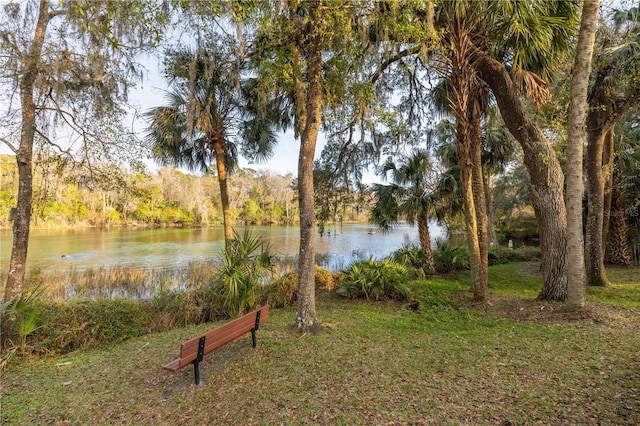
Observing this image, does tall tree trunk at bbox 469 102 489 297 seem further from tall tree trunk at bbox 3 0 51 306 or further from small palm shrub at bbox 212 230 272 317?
tall tree trunk at bbox 3 0 51 306

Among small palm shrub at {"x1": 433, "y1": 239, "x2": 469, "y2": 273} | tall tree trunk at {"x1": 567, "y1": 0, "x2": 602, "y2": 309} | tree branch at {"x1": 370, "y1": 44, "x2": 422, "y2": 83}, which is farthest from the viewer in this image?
small palm shrub at {"x1": 433, "y1": 239, "x2": 469, "y2": 273}

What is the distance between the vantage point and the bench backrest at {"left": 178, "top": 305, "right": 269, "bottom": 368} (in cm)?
266

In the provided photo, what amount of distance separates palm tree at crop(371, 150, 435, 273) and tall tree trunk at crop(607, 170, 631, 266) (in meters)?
5.80

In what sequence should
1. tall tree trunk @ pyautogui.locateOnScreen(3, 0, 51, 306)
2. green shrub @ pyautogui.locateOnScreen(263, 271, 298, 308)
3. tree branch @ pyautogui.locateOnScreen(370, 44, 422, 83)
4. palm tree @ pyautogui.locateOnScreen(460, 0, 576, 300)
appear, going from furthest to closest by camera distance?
green shrub @ pyautogui.locateOnScreen(263, 271, 298, 308) → tree branch @ pyautogui.locateOnScreen(370, 44, 422, 83) → palm tree @ pyautogui.locateOnScreen(460, 0, 576, 300) → tall tree trunk @ pyautogui.locateOnScreen(3, 0, 51, 306)

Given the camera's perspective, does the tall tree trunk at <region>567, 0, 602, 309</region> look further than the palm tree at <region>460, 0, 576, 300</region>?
No

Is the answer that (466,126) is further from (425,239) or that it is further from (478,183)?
(425,239)

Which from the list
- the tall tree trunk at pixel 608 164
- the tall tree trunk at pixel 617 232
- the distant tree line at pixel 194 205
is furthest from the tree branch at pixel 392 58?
the distant tree line at pixel 194 205

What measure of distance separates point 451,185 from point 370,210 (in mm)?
2785

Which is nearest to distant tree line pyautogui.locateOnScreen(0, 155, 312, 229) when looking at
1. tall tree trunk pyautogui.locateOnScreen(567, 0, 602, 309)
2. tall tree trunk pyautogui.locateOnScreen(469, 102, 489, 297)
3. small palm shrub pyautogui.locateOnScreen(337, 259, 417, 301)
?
small palm shrub pyautogui.locateOnScreen(337, 259, 417, 301)

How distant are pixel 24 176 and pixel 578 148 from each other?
8.82 metres

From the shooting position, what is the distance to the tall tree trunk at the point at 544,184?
17.6ft

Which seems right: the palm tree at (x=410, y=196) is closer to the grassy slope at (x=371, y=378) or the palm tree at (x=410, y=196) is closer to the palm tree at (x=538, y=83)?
the palm tree at (x=538, y=83)

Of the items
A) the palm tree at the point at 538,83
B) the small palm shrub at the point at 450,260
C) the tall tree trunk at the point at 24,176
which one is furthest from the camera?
the small palm shrub at the point at 450,260

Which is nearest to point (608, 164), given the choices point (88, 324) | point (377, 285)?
point (377, 285)
